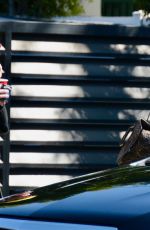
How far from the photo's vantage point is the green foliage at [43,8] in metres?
31.2

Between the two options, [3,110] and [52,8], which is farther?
[52,8]

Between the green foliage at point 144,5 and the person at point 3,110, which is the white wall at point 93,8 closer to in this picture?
the green foliage at point 144,5

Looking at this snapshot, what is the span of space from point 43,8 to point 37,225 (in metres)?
28.9

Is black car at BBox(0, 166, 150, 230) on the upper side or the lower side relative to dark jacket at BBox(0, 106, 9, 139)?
upper

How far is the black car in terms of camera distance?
3.16m

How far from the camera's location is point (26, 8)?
31.6 m

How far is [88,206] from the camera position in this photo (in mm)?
3396

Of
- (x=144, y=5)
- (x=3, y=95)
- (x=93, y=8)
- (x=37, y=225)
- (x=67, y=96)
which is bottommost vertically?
(x=93, y=8)

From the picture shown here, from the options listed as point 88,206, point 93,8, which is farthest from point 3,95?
point 93,8

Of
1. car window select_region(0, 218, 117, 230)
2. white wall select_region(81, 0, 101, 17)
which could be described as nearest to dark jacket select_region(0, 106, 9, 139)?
car window select_region(0, 218, 117, 230)

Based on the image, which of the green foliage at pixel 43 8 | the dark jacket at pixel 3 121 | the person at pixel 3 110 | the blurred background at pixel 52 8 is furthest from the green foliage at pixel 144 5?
the green foliage at pixel 43 8

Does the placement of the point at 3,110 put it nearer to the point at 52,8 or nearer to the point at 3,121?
the point at 3,121

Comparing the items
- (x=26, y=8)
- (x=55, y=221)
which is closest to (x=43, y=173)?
(x=55, y=221)

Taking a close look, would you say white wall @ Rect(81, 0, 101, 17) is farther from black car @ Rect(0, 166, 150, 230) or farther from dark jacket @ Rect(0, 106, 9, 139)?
black car @ Rect(0, 166, 150, 230)
